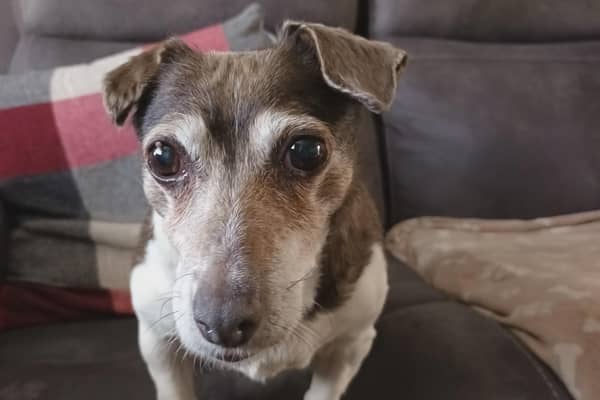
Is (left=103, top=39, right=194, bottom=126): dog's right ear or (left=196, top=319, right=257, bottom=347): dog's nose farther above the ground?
(left=103, top=39, right=194, bottom=126): dog's right ear

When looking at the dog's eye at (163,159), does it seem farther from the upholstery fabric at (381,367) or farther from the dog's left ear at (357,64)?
the upholstery fabric at (381,367)

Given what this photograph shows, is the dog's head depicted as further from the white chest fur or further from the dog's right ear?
the white chest fur

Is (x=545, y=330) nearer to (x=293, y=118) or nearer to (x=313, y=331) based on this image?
(x=313, y=331)

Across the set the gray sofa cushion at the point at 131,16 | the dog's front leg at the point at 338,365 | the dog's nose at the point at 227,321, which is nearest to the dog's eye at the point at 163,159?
the dog's nose at the point at 227,321

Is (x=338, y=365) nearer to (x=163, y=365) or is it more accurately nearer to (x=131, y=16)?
(x=163, y=365)

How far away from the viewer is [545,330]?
4.11 ft

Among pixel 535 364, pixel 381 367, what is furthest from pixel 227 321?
pixel 535 364

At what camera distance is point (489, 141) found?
5.91 feet

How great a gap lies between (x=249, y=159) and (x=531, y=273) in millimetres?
839

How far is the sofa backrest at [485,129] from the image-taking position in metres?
1.81

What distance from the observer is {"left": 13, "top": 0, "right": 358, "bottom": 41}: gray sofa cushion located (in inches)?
71.4

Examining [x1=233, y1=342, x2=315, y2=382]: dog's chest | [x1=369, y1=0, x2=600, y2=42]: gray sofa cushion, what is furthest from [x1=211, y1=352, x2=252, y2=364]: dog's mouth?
[x1=369, y1=0, x2=600, y2=42]: gray sofa cushion

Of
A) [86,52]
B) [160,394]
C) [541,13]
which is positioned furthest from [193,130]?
[541,13]

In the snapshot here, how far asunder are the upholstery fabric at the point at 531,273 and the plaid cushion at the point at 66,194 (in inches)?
29.2
